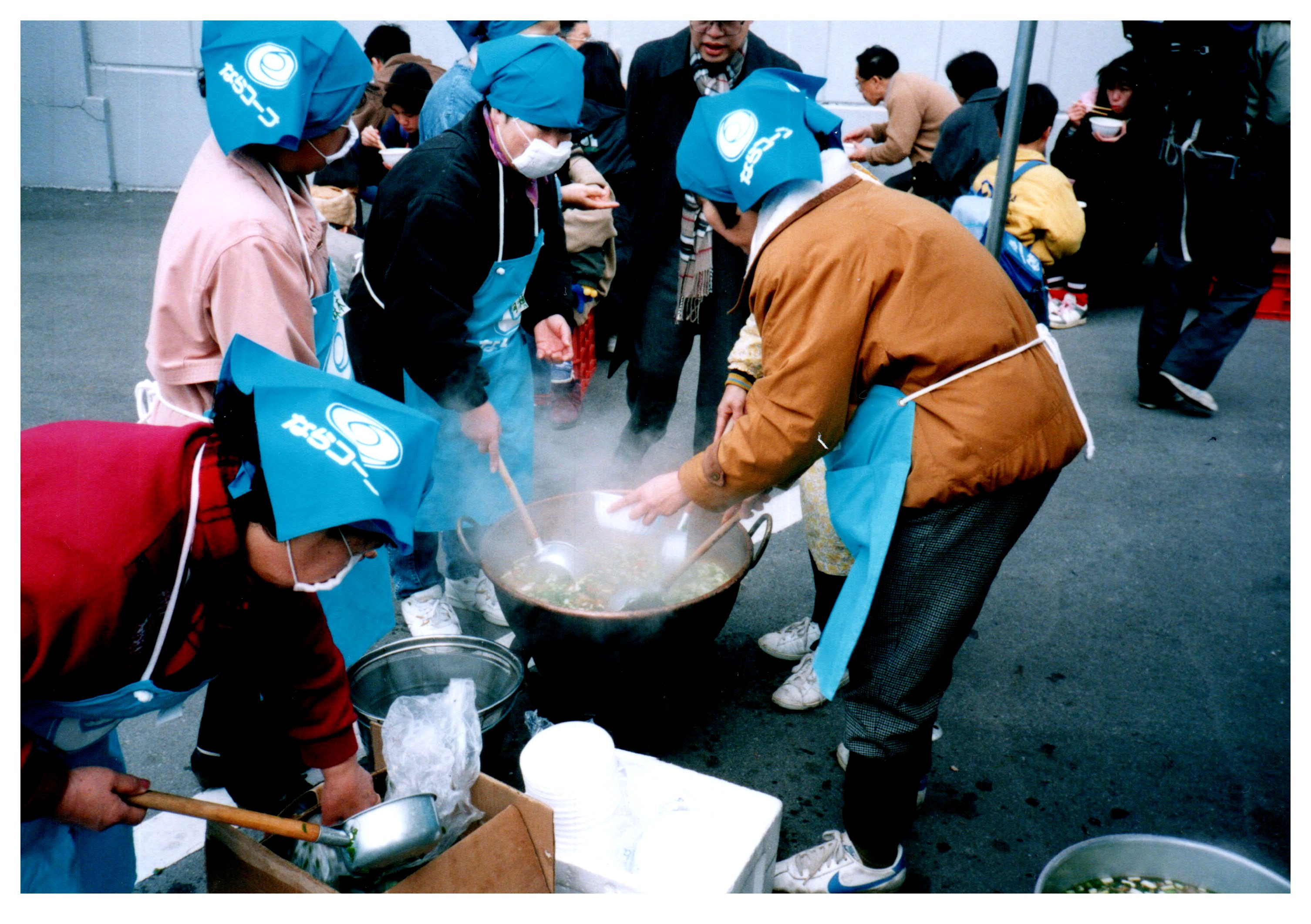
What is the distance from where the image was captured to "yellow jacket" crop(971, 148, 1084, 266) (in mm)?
4930

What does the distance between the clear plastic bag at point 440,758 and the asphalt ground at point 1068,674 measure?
0.46 m

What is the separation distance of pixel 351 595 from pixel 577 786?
86 cm

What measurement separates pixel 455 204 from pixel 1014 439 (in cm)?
186

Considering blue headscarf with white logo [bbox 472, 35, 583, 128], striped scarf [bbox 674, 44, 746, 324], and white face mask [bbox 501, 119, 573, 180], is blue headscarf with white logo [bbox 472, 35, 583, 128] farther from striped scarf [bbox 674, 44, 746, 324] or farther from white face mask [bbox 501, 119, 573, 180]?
striped scarf [bbox 674, 44, 746, 324]

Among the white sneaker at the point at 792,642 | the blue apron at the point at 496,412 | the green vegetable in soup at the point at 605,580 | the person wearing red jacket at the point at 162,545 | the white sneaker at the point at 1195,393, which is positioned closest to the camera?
the person wearing red jacket at the point at 162,545

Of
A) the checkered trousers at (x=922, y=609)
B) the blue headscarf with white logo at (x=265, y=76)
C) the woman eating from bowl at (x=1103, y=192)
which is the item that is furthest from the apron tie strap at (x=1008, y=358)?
the woman eating from bowl at (x=1103, y=192)

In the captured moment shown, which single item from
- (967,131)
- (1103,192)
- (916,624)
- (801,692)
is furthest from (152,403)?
(1103,192)

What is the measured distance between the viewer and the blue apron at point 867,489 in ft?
7.07

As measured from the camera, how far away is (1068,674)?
3.68 metres

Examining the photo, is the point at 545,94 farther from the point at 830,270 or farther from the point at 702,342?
the point at 702,342

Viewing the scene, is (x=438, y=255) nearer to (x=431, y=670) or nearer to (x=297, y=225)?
(x=297, y=225)

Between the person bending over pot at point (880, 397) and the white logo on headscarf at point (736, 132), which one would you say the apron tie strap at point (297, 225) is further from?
the white logo on headscarf at point (736, 132)

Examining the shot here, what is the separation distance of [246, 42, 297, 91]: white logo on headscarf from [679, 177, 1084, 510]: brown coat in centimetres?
122

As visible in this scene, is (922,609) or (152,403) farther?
(152,403)
